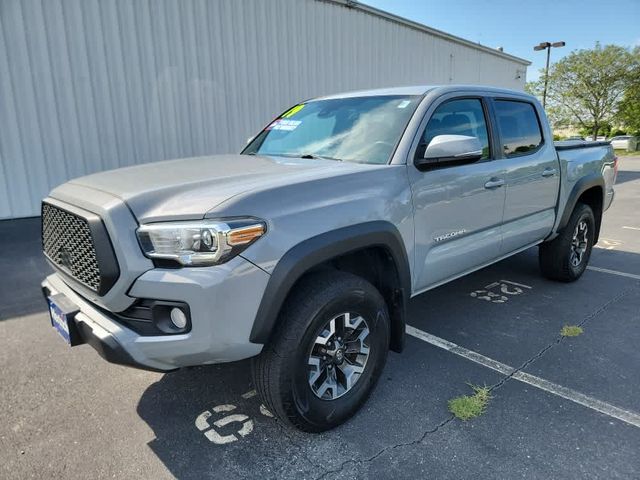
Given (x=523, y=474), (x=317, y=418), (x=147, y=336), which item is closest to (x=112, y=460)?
(x=147, y=336)

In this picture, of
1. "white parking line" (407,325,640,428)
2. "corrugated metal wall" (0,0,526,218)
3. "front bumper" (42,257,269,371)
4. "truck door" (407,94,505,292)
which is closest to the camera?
"front bumper" (42,257,269,371)

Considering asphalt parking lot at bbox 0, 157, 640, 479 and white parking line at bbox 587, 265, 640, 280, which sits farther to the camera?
white parking line at bbox 587, 265, 640, 280

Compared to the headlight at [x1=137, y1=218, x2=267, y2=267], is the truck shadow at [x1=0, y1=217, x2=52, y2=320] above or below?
below

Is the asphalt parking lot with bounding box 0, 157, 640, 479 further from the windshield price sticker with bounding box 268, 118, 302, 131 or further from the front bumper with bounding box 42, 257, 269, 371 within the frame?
the windshield price sticker with bounding box 268, 118, 302, 131

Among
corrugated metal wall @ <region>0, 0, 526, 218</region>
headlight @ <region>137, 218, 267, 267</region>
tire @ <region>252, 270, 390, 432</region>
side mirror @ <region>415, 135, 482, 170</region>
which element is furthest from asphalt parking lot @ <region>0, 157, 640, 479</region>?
corrugated metal wall @ <region>0, 0, 526, 218</region>

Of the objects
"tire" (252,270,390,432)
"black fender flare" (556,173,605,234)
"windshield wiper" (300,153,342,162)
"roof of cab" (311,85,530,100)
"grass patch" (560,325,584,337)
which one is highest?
"roof of cab" (311,85,530,100)

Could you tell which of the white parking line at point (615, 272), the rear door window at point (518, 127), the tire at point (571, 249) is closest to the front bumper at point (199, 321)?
the rear door window at point (518, 127)

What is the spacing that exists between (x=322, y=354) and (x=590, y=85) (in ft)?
124

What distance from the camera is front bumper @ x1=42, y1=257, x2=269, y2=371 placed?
1865mm

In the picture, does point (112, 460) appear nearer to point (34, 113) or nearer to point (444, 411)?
point (444, 411)

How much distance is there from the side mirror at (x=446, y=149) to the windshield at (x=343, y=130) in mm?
209

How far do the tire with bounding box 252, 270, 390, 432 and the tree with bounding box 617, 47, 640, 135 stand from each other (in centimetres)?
3727

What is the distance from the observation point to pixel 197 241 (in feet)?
6.22

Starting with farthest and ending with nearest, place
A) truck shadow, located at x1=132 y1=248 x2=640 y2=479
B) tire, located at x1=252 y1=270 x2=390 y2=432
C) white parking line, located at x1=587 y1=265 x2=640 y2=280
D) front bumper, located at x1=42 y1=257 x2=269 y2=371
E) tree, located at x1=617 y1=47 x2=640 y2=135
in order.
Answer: tree, located at x1=617 y1=47 x2=640 y2=135
white parking line, located at x1=587 y1=265 x2=640 y2=280
truck shadow, located at x1=132 y1=248 x2=640 y2=479
tire, located at x1=252 y1=270 x2=390 y2=432
front bumper, located at x1=42 y1=257 x2=269 y2=371
